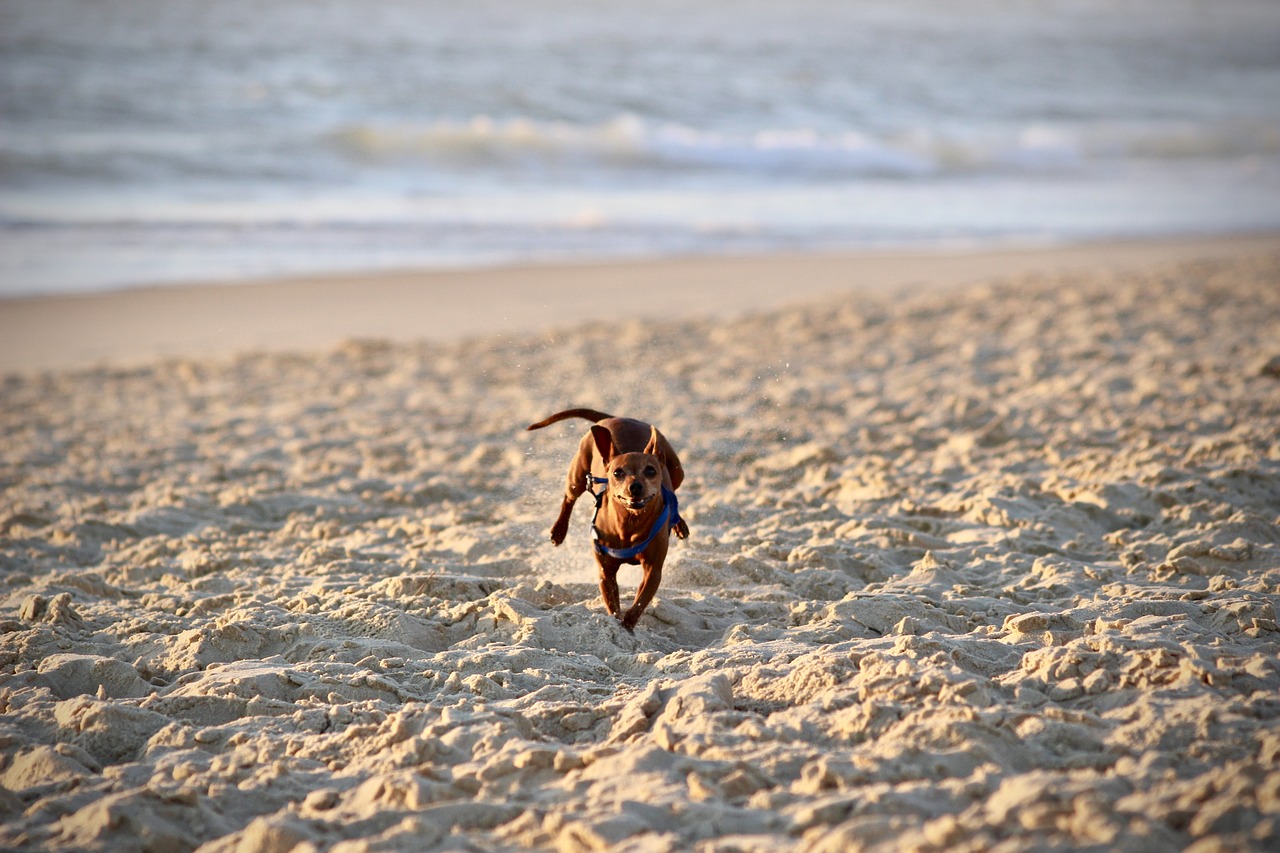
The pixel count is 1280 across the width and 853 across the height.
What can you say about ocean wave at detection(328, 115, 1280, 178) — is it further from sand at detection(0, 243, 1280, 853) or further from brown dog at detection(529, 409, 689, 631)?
brown dog at detection(529, 409, 689, 631)

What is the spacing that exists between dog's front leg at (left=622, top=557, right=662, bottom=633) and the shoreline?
4907 mm

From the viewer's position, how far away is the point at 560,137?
17.0 meters

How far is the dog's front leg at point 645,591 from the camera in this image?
3809mm

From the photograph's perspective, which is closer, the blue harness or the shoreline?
the blue harness

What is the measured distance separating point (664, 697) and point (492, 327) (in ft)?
19.3

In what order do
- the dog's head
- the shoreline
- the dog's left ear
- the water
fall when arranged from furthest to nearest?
the water, the shoreline, the dog's left ear, the dog's head

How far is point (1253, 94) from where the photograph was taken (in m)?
24.6

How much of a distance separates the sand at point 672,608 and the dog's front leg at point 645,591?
0.06 meters

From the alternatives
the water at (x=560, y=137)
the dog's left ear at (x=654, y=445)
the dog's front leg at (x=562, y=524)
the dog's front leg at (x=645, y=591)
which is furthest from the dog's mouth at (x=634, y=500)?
the water at (x=560, y=137)

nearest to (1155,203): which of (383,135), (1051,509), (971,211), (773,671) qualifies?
(971,211)

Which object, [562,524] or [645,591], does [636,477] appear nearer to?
[645,591]

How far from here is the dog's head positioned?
3521 millimetres

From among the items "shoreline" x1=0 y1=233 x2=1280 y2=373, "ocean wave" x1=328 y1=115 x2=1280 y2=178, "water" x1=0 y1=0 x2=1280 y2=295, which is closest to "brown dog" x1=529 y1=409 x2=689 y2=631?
"shoreline" x1=0 y1=233 x2=1280 y2=373

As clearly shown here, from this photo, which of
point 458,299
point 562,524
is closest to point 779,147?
point 458,299
